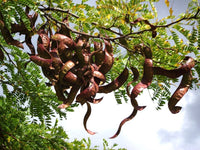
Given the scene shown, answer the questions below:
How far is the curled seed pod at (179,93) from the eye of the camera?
7.18 feet

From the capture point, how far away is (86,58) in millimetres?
2270

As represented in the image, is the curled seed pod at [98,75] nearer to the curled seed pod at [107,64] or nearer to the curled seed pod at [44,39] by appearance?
the curled seed pod at [107,64]

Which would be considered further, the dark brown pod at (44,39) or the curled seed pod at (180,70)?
the dark brown pod at (44,39)

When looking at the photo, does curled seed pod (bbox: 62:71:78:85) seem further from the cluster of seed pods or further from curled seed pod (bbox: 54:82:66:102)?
curled seed pod (bbox: 54:82:66:102)

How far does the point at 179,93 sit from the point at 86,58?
711 mm

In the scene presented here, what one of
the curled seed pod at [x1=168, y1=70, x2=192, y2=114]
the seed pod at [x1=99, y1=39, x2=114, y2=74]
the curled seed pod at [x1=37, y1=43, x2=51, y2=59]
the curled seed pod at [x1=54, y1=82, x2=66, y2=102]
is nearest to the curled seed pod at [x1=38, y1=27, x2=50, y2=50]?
the curled seed pod at [x1=37, y1=43, x2=51, y2=59]

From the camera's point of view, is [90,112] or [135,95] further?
[90,112]

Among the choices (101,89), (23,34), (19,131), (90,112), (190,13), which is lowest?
(19,131)

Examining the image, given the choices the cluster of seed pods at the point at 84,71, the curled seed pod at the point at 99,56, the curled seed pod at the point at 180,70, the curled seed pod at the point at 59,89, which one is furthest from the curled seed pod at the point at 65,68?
the curled seed pod at the point at 180,70

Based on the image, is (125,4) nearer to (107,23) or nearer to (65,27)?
(107,23)

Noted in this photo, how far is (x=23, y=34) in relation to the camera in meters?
2.84

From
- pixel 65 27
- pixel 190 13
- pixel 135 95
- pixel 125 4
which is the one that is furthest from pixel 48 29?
pixel 190 13

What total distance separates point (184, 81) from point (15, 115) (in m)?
2.66

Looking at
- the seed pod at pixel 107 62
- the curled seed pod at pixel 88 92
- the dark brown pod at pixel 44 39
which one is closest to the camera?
the curled seed pod at pixel 88 92
